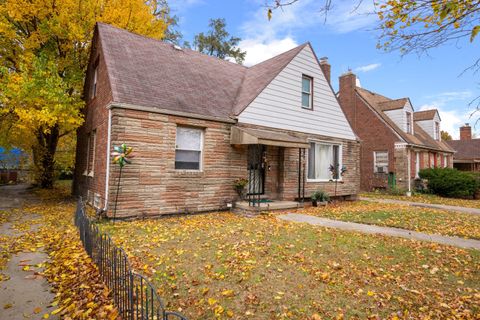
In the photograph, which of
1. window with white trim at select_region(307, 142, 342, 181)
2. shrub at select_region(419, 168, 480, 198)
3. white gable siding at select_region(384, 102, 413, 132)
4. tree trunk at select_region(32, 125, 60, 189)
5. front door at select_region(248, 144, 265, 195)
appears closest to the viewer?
front door at select_region(248, 144, 265, 195)

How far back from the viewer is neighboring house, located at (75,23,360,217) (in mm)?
8852

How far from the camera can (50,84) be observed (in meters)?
10.5

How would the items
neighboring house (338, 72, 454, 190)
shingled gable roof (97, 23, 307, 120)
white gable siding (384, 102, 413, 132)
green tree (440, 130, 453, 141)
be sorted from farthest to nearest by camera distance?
1. green tree (440, 130, 453, 141)
2. white gable siding (384, 102, 413, 132)
3. neighboring house (338, 72, 454, 190)
4. shingled gable roof (97, 23, 307, 120)

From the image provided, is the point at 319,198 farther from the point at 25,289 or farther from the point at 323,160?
the point at 25,289

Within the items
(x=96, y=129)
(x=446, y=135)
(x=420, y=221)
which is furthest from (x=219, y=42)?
(x=446, y=135)

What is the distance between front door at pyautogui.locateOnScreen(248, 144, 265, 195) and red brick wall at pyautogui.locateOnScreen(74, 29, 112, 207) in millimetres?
5646

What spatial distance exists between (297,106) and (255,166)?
11.9ft

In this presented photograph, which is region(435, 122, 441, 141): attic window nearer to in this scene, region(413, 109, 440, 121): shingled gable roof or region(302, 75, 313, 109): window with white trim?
region(413, 109, 440, 121): shingled gable roof

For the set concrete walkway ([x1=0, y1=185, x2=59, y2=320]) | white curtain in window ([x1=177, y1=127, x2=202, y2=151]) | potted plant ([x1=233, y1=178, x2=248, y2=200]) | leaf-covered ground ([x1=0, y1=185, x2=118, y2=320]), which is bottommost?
concrete walkway ([x1=0, y1=185, x2=59, y2=320])

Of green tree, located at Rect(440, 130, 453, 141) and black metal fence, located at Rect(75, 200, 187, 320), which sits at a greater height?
green tree, located at Rect(440, 130, 453, 141)

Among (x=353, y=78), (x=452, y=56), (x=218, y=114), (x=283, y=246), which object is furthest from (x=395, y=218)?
(x=353, y=78)

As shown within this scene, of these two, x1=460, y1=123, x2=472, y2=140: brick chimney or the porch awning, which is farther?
x1=460, y1=123, x2=472, y2=140: brick chimney

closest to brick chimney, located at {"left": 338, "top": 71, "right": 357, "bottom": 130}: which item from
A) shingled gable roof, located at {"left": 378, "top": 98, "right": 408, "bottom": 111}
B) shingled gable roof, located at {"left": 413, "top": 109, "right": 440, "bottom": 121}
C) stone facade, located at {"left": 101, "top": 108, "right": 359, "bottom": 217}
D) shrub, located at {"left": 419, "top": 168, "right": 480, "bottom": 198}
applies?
shingled gable roof, located at {"left": 378, "top": 98, "right": 408, "bottom": 111}

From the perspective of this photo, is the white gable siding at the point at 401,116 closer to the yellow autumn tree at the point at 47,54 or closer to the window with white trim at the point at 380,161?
the window with white trim at the point at 380,161
